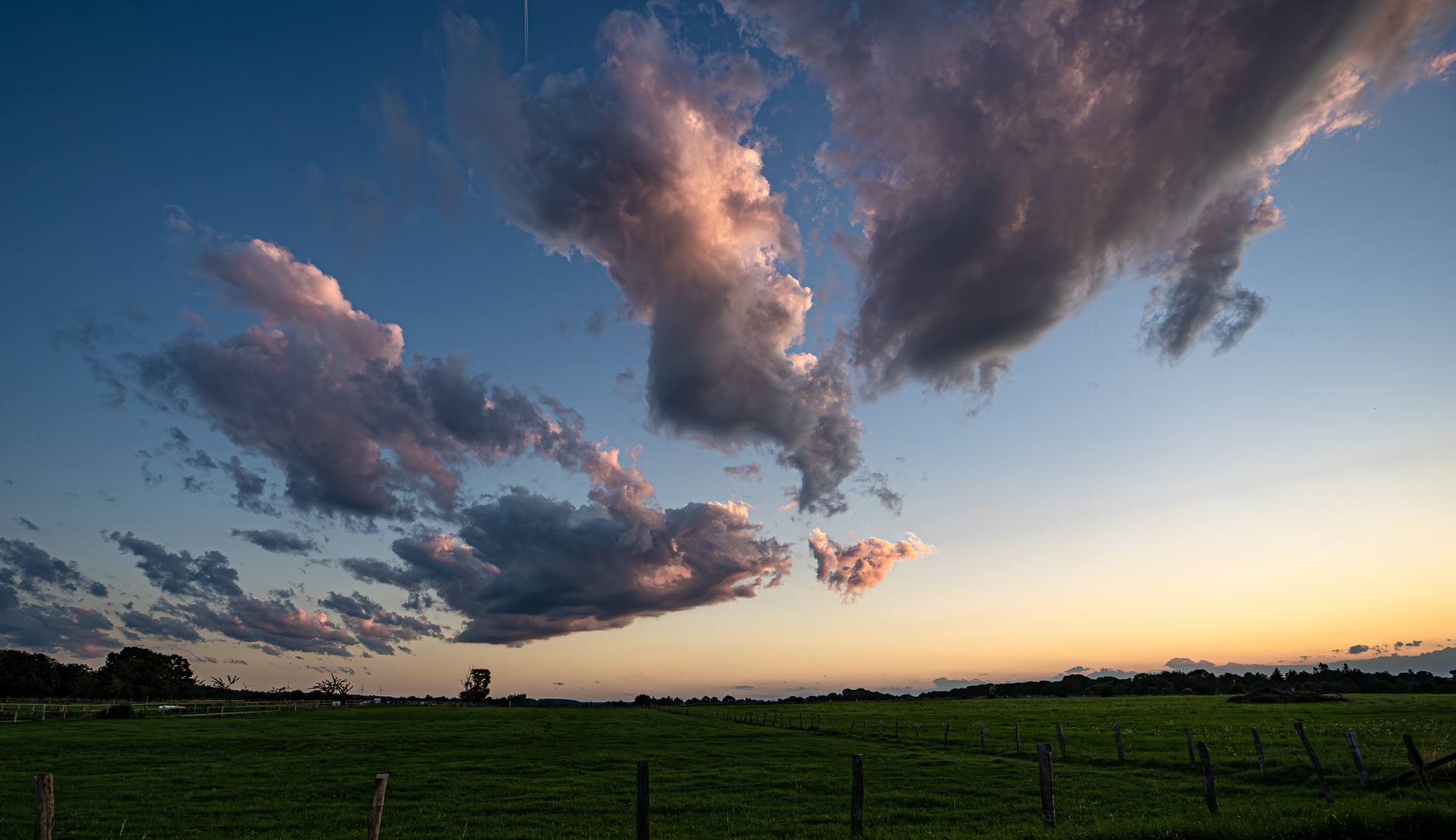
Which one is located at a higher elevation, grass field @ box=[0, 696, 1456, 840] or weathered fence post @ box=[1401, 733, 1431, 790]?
weathered fence post @ box=[1401, 733, 1431, 790]

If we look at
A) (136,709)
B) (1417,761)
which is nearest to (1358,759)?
(1417,761)

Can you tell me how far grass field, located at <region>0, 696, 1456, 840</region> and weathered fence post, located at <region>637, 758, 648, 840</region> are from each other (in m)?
9.01

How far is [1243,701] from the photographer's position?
314 feet

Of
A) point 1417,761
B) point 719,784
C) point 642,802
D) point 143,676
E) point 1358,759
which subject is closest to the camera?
point 642,802

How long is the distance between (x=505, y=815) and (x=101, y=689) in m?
202

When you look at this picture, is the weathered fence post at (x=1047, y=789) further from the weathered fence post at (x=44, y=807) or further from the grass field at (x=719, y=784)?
the weathered fence post at (x=44, y=807)

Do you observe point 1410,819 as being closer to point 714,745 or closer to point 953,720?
point 714,745

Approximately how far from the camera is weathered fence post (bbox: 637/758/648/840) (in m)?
12.0

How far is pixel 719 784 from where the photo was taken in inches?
1190

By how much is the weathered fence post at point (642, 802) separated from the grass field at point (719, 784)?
9009 millimetres

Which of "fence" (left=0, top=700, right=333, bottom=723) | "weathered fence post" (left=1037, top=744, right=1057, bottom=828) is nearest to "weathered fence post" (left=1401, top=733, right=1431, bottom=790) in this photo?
"weathered fence post" (left=1037, top=744, right=1057, bottom=828)

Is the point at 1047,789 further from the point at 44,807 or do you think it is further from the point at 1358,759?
the point at 44,807

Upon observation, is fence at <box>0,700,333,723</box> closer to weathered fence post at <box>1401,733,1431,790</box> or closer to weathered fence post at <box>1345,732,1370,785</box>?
weathered fence post at <box>1345,732,1370,785</box>

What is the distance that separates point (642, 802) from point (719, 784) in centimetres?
2022
